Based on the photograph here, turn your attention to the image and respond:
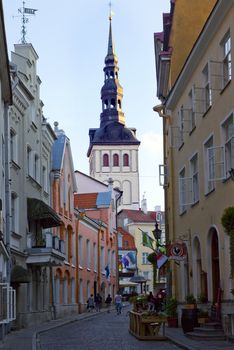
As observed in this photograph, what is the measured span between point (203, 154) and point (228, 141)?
9.99 ft

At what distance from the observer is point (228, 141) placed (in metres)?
19.7

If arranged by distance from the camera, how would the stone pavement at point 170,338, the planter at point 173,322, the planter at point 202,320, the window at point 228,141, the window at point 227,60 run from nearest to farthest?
the stone pavement at point 170,338 < the window at point 228,141 < the window at point 227,60 < the planter at point 202,320 < the planter at point 173,322

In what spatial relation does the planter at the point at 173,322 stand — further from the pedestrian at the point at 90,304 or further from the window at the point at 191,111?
the pedestrian at the point at 90,304

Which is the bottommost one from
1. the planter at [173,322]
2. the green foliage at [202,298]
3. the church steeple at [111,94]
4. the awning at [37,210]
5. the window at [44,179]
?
the planter at [173,322]

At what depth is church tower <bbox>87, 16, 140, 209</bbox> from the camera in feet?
417

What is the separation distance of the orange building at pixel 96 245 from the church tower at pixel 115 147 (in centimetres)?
6073

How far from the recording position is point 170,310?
26.7m

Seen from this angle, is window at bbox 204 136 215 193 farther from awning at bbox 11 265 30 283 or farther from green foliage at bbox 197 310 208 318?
awning at bbox 11 265 30 283

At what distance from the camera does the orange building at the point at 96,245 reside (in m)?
50.4

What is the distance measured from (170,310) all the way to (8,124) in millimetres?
9054

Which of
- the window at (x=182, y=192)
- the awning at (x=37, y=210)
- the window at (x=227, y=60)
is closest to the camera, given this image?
the window at (x=227, y=60)

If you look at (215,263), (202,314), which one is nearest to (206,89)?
(215,263)

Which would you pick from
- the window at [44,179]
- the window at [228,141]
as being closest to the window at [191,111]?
the window at [228,141]

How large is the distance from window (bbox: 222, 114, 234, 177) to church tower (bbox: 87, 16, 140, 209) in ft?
349
